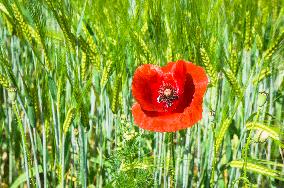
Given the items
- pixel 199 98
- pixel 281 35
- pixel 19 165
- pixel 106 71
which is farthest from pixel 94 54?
pixel 19 165

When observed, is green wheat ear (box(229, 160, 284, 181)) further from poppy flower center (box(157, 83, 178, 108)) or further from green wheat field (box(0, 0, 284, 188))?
poppy flower center (box(157, 83, 178, 108))

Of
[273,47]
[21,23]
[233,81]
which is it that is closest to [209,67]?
[233,81]

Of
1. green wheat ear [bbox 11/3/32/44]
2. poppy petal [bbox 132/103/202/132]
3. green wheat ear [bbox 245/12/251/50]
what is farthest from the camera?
green wheat ear [bbox 245/12/251/50]

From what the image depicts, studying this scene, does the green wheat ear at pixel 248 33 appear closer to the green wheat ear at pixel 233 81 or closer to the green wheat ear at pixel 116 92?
the green wheat ear at pixel 233 81

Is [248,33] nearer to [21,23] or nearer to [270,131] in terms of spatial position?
[270,131]

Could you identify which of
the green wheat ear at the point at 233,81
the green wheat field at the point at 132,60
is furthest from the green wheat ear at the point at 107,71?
the green wheat ear at the point at 233,81

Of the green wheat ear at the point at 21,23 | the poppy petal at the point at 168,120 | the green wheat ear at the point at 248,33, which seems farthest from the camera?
the green wheat ear at the point at 248,33

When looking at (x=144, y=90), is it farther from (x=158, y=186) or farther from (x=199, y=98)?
(x=158, y=186)

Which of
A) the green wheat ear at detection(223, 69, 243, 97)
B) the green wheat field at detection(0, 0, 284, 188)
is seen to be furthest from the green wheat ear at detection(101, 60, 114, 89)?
the green wheat ear at detection(223, 69, 243, 97)
